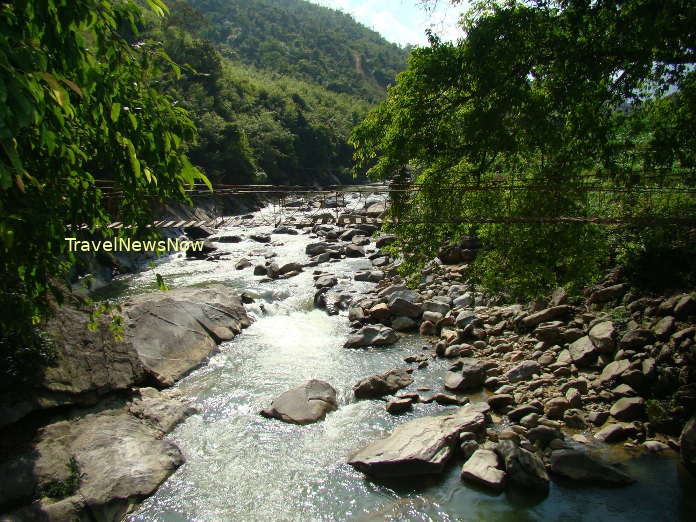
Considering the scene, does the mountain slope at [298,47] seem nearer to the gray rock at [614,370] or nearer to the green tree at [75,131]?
the gray rock at [614,370]

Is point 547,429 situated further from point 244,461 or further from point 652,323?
point 244,461

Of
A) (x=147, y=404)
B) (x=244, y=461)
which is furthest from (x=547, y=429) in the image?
(x=147, y=404)

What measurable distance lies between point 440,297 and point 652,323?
19.2ft

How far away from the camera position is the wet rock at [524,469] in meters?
6.23

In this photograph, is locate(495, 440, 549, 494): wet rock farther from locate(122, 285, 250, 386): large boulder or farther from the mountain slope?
the mountain slope

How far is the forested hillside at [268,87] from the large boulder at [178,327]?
227 inches

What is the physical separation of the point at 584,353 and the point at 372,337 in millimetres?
4930

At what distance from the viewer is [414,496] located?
248 inches

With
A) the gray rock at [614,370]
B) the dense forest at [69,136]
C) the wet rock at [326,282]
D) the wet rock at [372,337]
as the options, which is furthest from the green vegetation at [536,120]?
the wet rock at [326,282]

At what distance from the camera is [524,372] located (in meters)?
9.12

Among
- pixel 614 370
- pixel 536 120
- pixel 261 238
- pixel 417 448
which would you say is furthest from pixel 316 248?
pixel 417 448

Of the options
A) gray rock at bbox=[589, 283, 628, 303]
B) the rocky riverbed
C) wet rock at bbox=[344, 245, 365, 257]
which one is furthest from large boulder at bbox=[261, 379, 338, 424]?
wet rock at bbox=[344, 245, 365, 257]

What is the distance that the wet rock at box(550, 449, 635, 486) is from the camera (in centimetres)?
621

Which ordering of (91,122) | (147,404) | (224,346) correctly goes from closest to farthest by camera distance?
1. (91,122)
2. (147,404)
3. (224,346)
